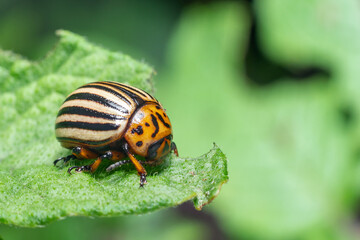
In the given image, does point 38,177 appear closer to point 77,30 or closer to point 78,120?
point 78,120

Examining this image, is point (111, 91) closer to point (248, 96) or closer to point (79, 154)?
point (79, 154)

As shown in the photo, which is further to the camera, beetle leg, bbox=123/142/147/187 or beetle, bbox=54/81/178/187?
beetle, bbox=54/81/178/187

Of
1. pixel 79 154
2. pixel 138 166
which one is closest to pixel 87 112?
pixel 79 154

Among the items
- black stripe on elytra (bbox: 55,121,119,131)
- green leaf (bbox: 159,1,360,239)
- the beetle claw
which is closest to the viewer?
A: the beetle claw

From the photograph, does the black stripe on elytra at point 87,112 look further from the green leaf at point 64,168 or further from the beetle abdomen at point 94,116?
the green leaf at point 64,168

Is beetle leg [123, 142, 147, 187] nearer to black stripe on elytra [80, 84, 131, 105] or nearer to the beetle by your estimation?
the beetle

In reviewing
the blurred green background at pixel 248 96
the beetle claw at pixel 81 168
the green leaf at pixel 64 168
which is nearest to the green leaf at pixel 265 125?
the blurred green background at pixel 248 96

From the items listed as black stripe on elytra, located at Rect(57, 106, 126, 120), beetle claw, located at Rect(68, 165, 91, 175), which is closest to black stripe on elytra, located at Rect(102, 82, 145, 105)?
black stripe on elytra, located at Rect(57, 106, 126, 120)
